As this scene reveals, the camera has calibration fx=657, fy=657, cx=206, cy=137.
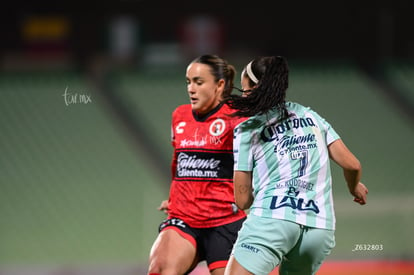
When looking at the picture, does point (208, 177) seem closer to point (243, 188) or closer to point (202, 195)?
point (202, 195)

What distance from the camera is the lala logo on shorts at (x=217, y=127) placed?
4.40 metres

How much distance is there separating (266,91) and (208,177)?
38.8 inches

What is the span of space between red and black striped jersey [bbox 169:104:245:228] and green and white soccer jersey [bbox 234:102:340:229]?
2.65ft

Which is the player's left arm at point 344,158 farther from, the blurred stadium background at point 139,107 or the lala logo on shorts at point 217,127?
the blurred stadium background at point 139,107

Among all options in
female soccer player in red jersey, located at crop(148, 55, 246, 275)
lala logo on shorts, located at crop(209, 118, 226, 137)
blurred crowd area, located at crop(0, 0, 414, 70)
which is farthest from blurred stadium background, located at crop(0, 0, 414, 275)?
lala logo on shorts, located at crop(209, 118, 226, 137)

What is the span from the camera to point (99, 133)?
1243cm

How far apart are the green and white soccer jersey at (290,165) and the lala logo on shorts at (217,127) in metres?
0.82

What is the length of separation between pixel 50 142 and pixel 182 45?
3.51 meters

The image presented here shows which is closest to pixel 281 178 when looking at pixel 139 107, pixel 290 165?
pixel 290 165

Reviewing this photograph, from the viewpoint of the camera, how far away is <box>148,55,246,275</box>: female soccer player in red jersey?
14.2ft

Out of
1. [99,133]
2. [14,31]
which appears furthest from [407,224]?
[14,31]

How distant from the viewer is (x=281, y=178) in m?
3.47

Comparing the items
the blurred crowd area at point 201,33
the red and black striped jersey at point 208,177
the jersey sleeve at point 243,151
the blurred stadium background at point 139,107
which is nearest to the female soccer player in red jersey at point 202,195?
the red and black striped jersey at point 208,177

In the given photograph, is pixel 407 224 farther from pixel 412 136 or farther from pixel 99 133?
pixel 99 133
